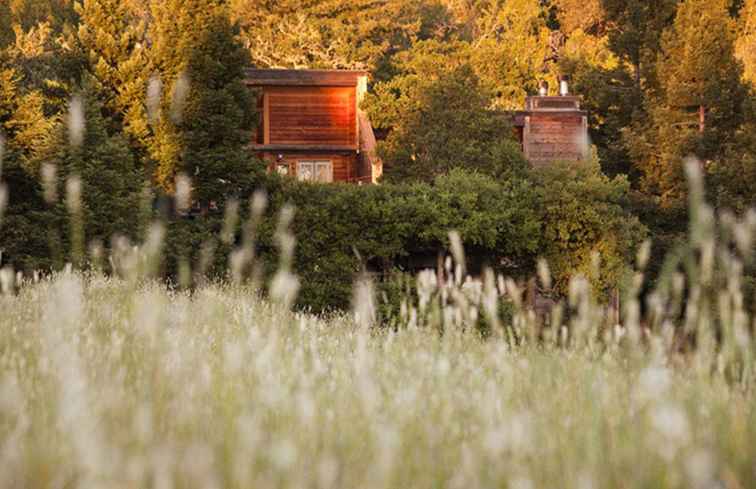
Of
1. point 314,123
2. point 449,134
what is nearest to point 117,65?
point 449,134

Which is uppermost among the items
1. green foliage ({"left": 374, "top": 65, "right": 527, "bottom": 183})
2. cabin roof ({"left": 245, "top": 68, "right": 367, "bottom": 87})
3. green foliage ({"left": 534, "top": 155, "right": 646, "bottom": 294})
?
cabin roof ({"left": 245, "top": 68, "right": 367, "bottom": 87})

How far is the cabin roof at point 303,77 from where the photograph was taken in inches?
1414

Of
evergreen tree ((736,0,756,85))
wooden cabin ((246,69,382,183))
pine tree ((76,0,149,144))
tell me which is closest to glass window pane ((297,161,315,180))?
wooden cabin ((246,69,382,183))

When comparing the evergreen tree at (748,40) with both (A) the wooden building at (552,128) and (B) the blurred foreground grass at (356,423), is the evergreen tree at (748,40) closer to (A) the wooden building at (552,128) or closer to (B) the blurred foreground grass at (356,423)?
(A) the wooden building at (552,128)

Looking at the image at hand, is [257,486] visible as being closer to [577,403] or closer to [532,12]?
[577,403]

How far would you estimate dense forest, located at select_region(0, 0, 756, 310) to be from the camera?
917 inches

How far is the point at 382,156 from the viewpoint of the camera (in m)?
30.5

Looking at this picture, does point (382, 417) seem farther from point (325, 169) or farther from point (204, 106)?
point (325, 169)

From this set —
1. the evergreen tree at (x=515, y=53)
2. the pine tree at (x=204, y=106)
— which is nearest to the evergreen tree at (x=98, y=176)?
the pine tree at (x=204, y=106)

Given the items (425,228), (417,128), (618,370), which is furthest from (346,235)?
(618,370)

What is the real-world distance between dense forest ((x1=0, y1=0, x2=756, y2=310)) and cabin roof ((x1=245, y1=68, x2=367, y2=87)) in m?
1.78

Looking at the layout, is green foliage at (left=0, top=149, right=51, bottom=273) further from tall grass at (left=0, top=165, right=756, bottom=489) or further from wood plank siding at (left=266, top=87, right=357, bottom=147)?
tall grass at (left=0, top=165, right=756, bottom=489)

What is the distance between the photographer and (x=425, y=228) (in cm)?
2644

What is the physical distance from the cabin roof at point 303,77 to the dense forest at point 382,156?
1.78 meters
